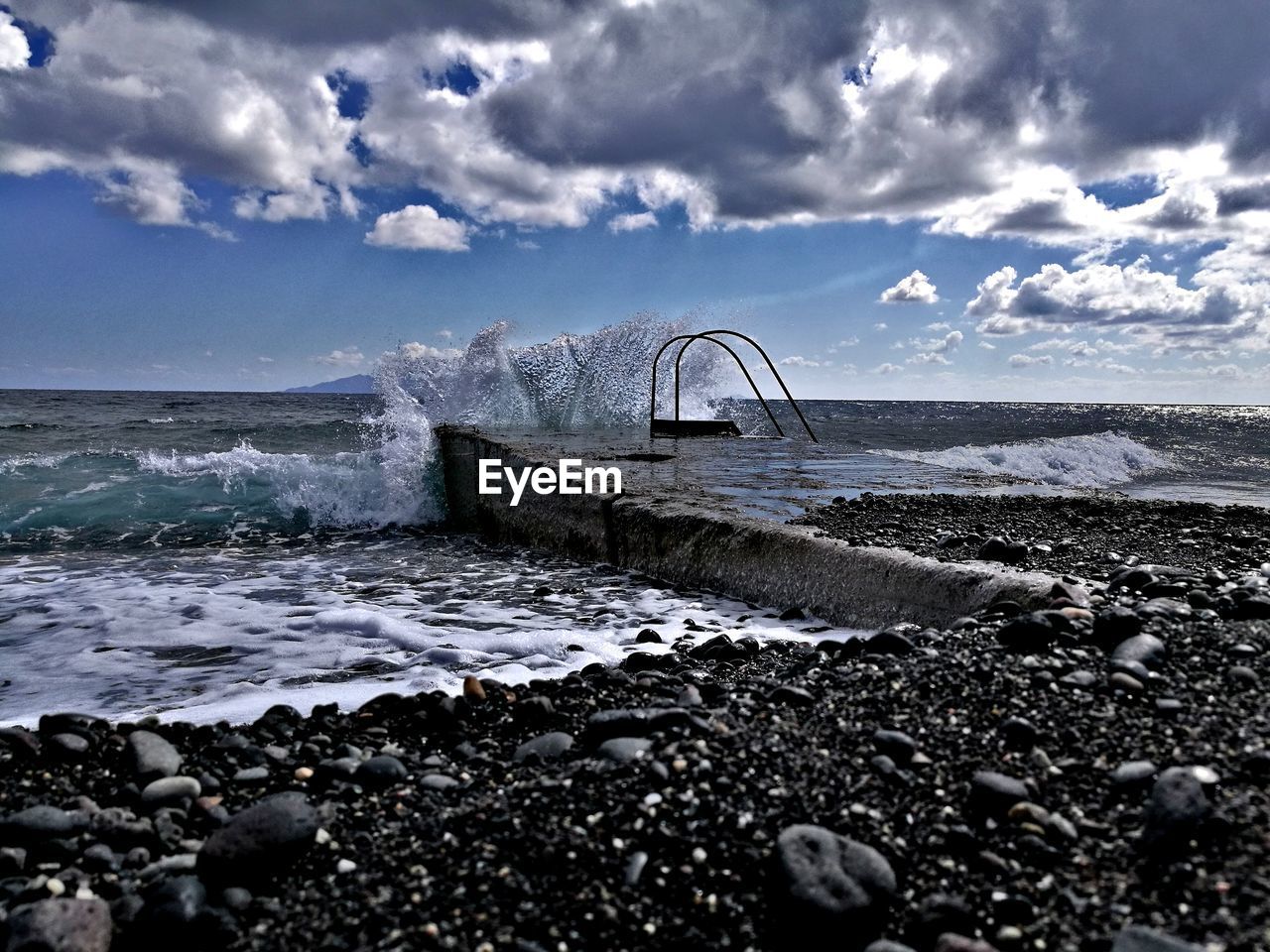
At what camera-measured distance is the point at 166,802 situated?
1.56 meters

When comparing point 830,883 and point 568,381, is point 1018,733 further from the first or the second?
point 568,381

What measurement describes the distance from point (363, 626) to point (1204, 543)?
358cm

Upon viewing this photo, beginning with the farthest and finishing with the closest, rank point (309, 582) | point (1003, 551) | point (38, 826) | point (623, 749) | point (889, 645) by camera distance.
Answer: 1. point (309, 582)
2. point (1003, 551)
3. point (889, 645)
4. point (623, 749)
5. point (38, 826)

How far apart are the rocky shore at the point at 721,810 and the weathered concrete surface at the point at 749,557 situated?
22.9 inches

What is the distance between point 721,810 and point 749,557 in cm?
217

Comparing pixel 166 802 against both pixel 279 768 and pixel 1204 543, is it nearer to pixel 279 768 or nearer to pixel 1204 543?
pixel 279 768

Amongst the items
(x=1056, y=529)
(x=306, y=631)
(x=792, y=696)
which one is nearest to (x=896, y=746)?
(x=792, y=696)

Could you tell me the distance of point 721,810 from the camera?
4.38 ft

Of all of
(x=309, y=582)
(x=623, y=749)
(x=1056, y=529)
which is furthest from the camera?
(x=309, y=582)

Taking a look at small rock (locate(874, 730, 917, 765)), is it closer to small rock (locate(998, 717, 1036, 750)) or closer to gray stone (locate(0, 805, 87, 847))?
small rock (locate(998, 717, 1036, 750))

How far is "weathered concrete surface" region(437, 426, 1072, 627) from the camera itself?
2.67 m

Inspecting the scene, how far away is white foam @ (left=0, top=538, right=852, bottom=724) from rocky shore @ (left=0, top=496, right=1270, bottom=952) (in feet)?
2.17

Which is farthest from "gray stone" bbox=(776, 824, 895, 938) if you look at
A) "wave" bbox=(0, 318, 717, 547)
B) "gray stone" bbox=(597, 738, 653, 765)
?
"wave" bbox=(0, 318, 717, 547)

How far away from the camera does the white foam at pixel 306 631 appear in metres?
2.69
